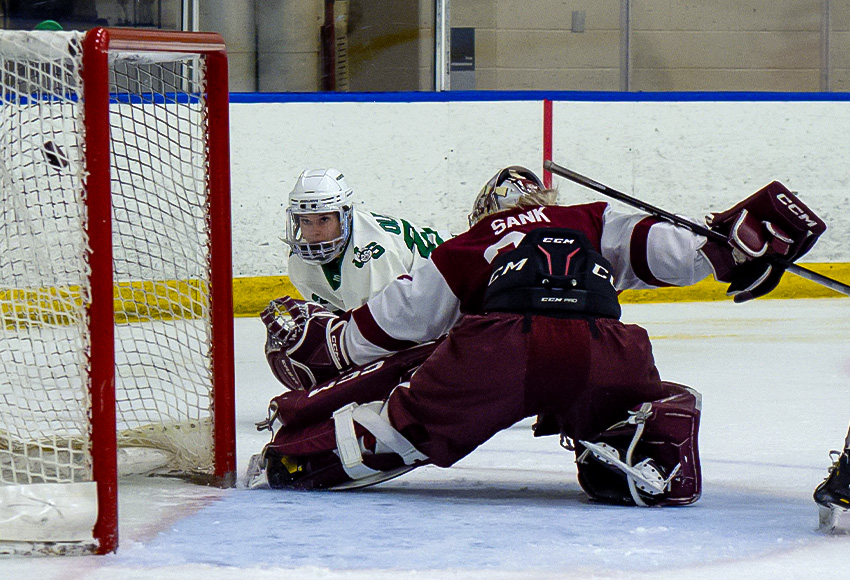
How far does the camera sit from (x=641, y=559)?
1.81m

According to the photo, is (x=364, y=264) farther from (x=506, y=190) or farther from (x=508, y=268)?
(x=508, y=268)

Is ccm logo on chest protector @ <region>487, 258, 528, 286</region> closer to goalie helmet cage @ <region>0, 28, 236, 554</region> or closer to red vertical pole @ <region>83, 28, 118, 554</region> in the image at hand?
goalie helmet cage @ <region>0, 28, 236, 554</region>

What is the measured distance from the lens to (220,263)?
2.39 metres

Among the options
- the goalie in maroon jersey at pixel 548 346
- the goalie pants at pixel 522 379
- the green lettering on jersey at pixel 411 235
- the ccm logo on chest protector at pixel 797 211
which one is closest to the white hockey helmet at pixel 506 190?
the goalie in maroon jersey at pixel 548 346

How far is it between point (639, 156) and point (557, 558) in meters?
4.07

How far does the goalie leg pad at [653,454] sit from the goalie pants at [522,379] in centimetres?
4

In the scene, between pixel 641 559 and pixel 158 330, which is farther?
pixel 158 330

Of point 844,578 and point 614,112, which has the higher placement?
point 614,112

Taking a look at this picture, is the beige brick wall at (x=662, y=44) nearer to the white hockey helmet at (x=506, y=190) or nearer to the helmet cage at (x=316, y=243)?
the helmet cage at (x=316, y=243)

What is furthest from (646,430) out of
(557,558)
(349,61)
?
(349,61)

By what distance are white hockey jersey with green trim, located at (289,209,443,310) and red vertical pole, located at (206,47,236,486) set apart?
2.36ft

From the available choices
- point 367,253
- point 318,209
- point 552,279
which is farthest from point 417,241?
point 552,279

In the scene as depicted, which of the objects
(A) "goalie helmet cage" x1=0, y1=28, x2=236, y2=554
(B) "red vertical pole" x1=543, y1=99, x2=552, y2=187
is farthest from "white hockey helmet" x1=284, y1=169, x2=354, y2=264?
(B) "red vertical pole" x1=543, y1=99, x2=552, y2=187

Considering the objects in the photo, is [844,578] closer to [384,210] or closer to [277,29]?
[384,210]
